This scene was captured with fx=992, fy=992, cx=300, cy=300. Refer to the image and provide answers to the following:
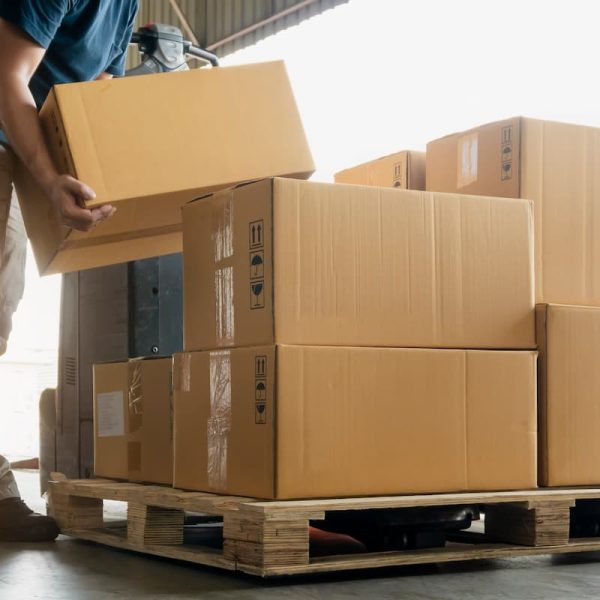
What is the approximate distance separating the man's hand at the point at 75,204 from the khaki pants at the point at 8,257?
472 mm

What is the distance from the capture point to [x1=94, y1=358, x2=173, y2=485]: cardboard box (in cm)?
279

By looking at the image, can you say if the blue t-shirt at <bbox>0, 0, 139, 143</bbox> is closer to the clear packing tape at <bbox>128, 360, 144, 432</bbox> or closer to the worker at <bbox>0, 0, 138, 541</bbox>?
the worker at <bbox>0, 0, 138, 541</bbox>

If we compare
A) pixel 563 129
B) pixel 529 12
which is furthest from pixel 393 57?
pixel 563 129

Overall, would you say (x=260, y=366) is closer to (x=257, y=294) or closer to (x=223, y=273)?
(x=257, y=294)

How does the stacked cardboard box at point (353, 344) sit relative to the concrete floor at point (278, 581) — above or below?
above

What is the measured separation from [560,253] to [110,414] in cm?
143

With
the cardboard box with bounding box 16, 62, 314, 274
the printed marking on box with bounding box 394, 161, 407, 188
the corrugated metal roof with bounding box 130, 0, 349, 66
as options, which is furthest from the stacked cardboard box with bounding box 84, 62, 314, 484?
the corrugated metal roof with bounding box 130, 0, 349, 66

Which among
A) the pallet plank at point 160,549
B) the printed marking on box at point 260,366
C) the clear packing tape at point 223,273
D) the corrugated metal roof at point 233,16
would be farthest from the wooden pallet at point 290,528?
the corrugated metal roof at point 233,16

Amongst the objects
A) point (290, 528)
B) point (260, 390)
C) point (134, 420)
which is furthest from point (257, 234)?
point (134, 420)

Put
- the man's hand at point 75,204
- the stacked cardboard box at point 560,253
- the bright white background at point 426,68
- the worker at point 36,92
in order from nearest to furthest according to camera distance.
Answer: the man's hand at point 75,204 < the worker at point 36,92 < the stacked cardboard box at point 560,253 < the bright white background at point 426,68

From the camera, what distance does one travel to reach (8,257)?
294cm

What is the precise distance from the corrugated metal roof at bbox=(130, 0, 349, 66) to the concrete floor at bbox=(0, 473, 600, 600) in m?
6.28

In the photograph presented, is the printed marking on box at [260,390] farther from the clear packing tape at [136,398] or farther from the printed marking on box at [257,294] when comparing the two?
the clear packing tape at [136,398]

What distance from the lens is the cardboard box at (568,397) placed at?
8.39 ft
